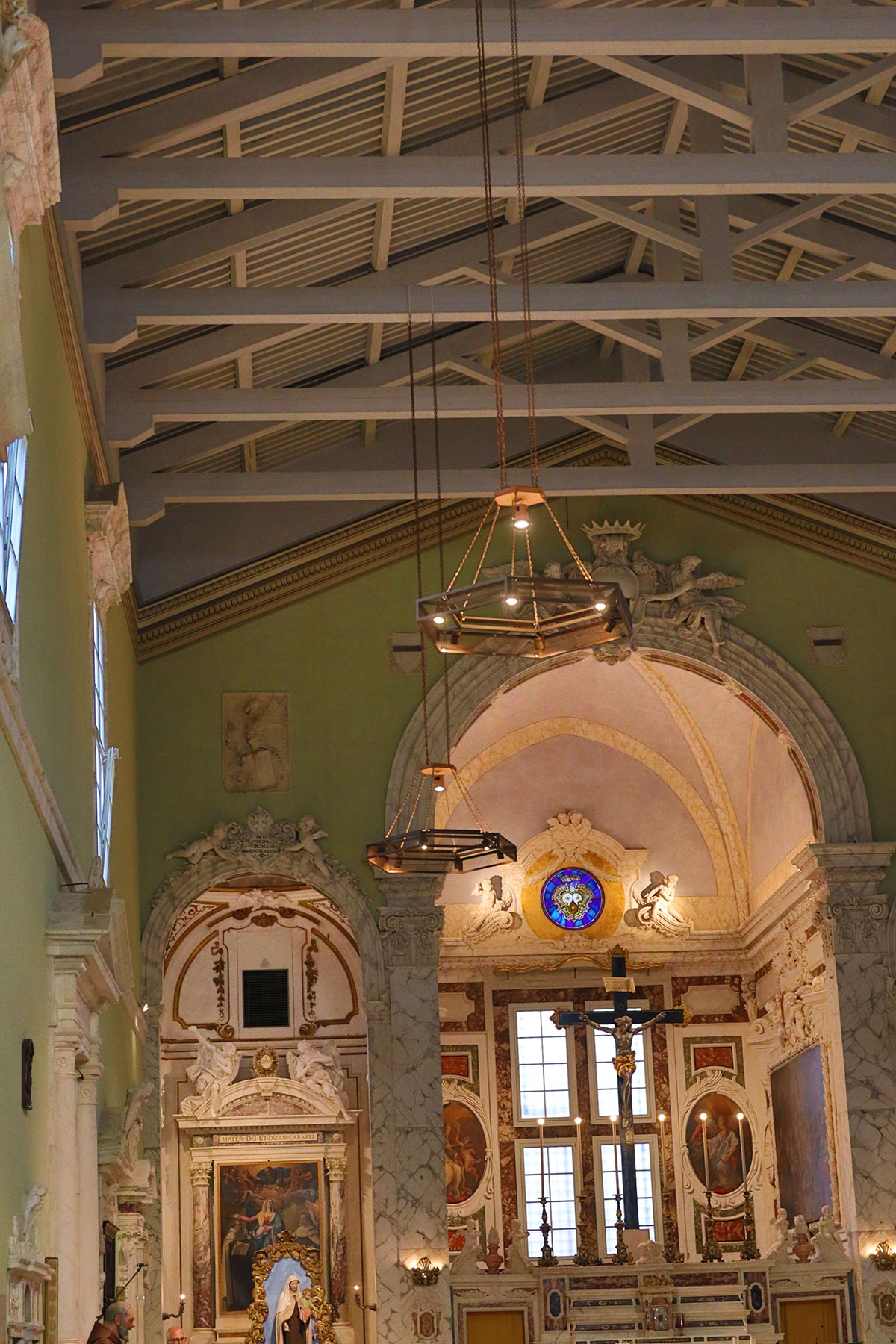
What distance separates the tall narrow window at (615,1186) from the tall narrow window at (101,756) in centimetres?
1259

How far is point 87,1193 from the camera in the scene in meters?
12.4

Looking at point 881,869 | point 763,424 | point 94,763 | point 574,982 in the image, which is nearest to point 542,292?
point 94,763

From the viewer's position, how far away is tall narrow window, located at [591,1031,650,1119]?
26.7 metres

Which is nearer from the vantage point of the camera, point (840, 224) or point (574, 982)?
point (840, 224)

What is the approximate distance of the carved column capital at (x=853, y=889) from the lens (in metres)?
20.5

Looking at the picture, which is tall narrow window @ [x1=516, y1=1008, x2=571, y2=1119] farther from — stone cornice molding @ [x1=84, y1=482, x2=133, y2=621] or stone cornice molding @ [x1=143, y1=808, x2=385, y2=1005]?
stone cornice molding @ [x1=84, y1=482, x2=133, y2=621]

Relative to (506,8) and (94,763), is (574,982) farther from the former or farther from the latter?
(506,8)

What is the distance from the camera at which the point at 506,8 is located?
1191 cm

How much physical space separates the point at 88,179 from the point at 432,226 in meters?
5.13

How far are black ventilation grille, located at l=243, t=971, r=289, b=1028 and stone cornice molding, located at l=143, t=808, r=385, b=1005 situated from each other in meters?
5.78

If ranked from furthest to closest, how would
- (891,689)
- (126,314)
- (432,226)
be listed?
(891,689), (432,226), (126,314)

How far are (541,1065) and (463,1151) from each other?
5.83 ft

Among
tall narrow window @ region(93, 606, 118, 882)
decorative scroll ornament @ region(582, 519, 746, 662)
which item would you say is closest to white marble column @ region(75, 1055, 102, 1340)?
tall narrow window @ region(93, 606, 118, 882)

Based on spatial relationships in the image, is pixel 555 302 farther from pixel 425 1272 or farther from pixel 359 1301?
pixel 359 1301
